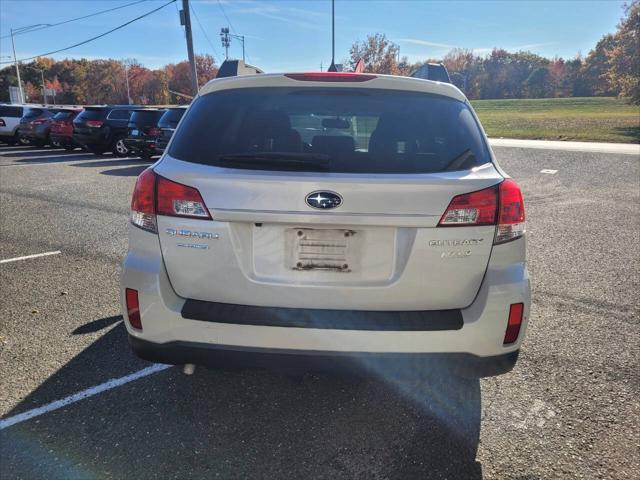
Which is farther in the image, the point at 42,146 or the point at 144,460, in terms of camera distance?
the point at 42,146

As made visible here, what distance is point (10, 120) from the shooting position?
22484 millimetres

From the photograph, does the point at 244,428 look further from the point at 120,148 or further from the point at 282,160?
the point at 120,148

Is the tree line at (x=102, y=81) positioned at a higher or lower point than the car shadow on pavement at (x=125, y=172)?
higher

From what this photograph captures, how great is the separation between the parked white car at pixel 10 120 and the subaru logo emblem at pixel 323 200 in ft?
79.9

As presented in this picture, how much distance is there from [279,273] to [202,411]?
104 cm

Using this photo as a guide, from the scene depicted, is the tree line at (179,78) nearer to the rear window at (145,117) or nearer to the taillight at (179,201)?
the rear window at (145,117)

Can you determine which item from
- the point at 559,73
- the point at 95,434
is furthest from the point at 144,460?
the point at 559,73

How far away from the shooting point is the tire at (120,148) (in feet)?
58.3

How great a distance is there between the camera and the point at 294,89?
259cm

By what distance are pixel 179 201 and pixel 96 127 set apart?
17.2 m

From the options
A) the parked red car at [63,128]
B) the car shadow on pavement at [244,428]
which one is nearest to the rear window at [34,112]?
the parked red car at [63,128]

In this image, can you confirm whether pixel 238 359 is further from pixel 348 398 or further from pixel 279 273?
pixel 348 398

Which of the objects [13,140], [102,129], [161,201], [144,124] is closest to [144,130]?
[144,124]

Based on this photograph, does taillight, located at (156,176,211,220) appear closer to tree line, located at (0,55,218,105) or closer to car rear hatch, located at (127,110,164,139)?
car rear hatch, located at (127,110,164,139)
